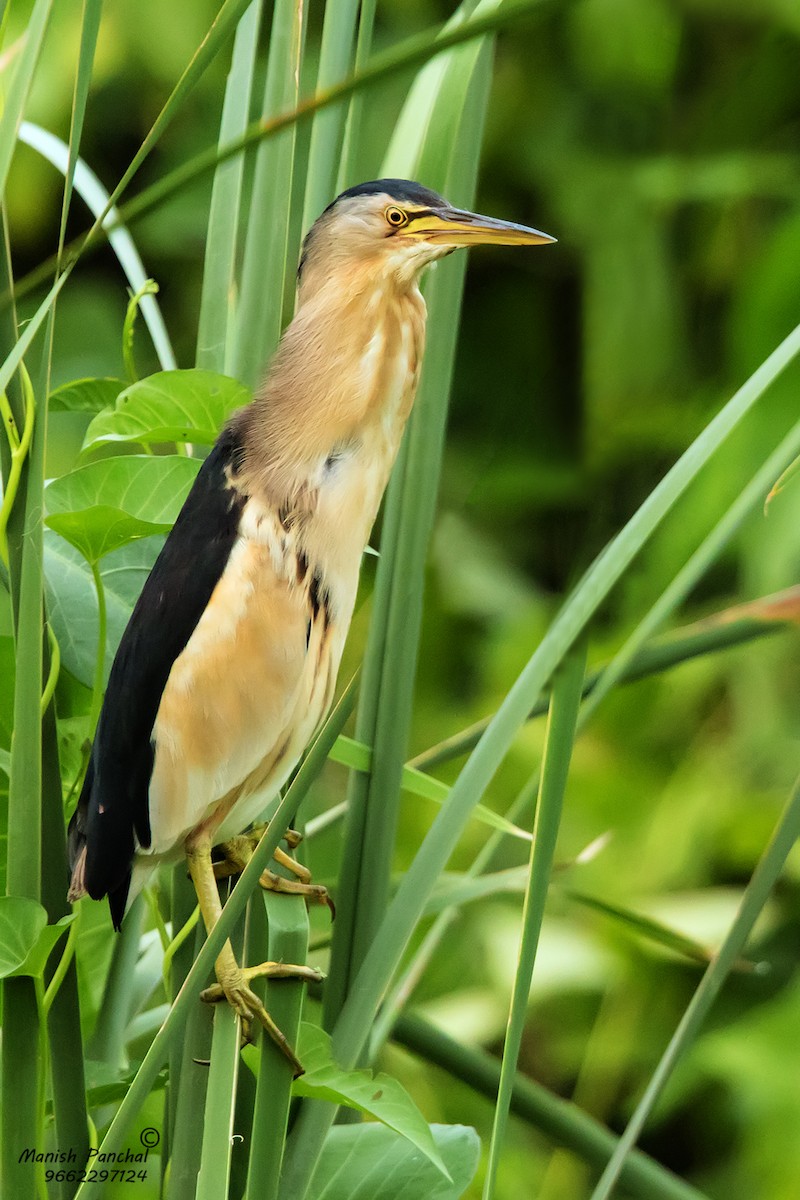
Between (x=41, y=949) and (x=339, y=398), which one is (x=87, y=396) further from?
(x=41, y=949)

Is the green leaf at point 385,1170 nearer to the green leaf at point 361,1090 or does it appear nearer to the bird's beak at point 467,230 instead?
the green leaf at point 361,1090

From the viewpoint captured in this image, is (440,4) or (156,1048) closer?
(156,1048)

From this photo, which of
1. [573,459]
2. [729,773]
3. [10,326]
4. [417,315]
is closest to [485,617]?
[573,459]

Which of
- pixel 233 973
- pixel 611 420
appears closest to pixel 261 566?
pixel 233 973

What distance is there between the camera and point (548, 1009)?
1245 mm

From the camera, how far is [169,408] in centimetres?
52

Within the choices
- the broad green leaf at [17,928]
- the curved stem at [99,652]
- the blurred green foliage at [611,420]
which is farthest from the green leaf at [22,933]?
the blurred green foliage at [611,420]

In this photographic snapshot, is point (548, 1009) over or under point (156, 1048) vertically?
under

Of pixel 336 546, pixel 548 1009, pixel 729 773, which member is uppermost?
pixel 336 546

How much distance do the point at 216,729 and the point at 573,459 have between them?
83cm

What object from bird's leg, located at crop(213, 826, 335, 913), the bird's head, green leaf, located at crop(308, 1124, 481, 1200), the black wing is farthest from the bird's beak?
green leaf, located at crop(308, 1124, 481, 1200)

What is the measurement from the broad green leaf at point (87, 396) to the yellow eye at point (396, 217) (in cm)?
15

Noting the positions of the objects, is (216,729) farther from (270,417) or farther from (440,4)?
(440,4)

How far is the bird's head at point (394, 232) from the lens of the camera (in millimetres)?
486
